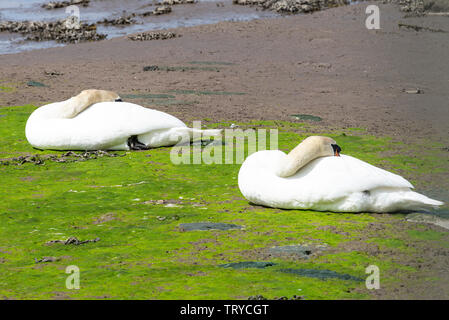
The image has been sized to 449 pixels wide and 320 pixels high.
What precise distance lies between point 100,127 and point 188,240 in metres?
3.87

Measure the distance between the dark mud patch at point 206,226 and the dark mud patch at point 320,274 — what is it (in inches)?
48.7

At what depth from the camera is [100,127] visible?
9961mm

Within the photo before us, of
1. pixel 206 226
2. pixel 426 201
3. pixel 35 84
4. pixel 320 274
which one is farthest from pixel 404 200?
pixel 35 84

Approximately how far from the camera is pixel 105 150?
10.2 metres

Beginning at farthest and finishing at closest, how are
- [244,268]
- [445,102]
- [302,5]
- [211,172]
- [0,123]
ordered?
[302,5]
[445,102]
[0,123]
[211,172]
[244,268]

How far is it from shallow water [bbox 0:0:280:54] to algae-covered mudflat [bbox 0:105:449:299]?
16.8m

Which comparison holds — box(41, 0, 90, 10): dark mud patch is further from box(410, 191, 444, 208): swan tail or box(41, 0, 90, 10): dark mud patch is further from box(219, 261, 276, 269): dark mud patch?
box(219, 261, 276, 269): dark mud patch

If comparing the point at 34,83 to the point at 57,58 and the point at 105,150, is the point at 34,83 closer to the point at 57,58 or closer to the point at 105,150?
the point at 57,58

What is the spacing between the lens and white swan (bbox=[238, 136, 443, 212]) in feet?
22.7

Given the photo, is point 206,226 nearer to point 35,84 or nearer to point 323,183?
point 323,183

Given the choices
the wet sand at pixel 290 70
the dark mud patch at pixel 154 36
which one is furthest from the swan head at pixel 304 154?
the dark mud patch at pixel 154 36

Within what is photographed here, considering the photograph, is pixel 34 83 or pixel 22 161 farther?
pixel 34 83

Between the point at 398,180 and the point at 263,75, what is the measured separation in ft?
38.4
